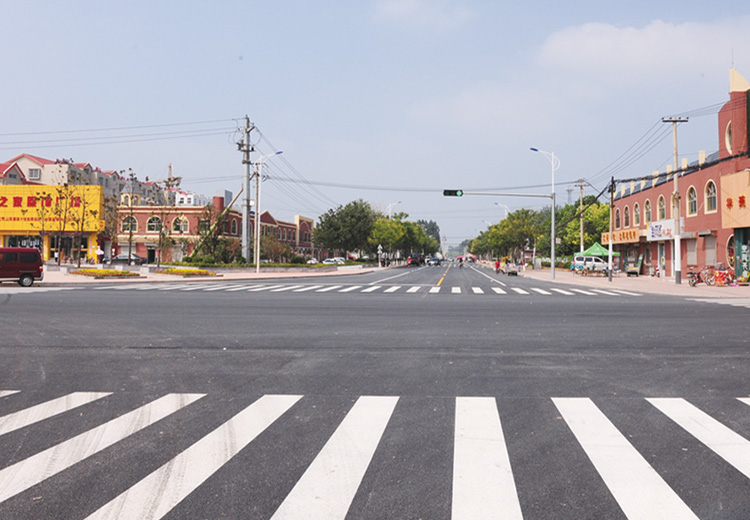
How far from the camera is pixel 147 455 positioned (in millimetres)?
4441

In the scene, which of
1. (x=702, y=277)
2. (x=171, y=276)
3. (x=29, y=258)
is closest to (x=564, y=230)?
(x=702, y=277)

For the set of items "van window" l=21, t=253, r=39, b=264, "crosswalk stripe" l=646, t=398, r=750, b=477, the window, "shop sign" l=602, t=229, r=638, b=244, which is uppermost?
the window

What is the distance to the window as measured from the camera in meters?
38.2

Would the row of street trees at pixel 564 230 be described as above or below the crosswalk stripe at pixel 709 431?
above

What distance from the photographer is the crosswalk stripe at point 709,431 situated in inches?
173

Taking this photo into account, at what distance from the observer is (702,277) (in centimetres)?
3397

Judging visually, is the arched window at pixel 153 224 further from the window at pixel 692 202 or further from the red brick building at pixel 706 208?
the window at pixel 692 202

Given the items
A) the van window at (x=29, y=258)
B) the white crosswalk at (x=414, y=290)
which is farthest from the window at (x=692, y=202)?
the van window at (x=29, y=258)

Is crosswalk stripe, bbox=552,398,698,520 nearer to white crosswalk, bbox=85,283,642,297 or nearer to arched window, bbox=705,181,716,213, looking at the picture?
white crosswalk, bbox=85,283,642,297

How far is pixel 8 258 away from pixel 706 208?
136ft

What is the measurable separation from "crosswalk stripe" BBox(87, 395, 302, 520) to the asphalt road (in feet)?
0.06

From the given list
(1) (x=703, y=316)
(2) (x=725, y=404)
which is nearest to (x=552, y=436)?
(2) (x=725, y=404)

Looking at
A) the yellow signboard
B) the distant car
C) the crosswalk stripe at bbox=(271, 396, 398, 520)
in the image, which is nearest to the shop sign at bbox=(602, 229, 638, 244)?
the crosswalk stripe at bbox=(271, 396, 398, 520)

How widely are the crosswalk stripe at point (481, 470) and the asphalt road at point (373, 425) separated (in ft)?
0.07
